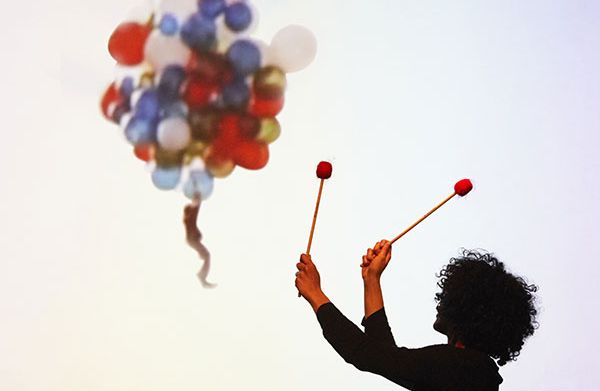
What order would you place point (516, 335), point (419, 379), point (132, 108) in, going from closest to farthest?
point (419, 379) → point (516, 335) → point (132, 108)

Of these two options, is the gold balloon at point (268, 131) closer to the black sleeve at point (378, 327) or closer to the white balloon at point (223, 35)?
the white balloon at point (223, 35)

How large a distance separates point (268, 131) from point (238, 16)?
0.74ft

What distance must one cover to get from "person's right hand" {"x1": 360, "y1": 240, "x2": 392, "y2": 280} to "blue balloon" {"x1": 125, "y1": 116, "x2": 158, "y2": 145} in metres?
0.54

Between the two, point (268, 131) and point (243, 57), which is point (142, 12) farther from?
point (268, 131)

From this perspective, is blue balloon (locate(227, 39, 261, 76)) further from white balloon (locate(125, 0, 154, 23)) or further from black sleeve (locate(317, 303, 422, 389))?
black sleeve (locate(317, 303, 422, 389))

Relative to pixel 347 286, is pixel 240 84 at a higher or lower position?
higher

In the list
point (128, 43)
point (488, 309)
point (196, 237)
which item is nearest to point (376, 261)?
point (488, 309)

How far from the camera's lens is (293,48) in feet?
5.11

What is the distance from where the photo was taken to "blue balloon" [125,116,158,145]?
147 cm

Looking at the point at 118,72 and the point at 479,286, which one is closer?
the point at 479,286

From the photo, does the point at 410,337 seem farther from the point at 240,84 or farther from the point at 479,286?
the point at 240,84

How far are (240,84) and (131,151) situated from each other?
24cm

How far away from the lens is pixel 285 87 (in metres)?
1.54

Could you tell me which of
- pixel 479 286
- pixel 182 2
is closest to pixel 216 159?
pixel 182 2
